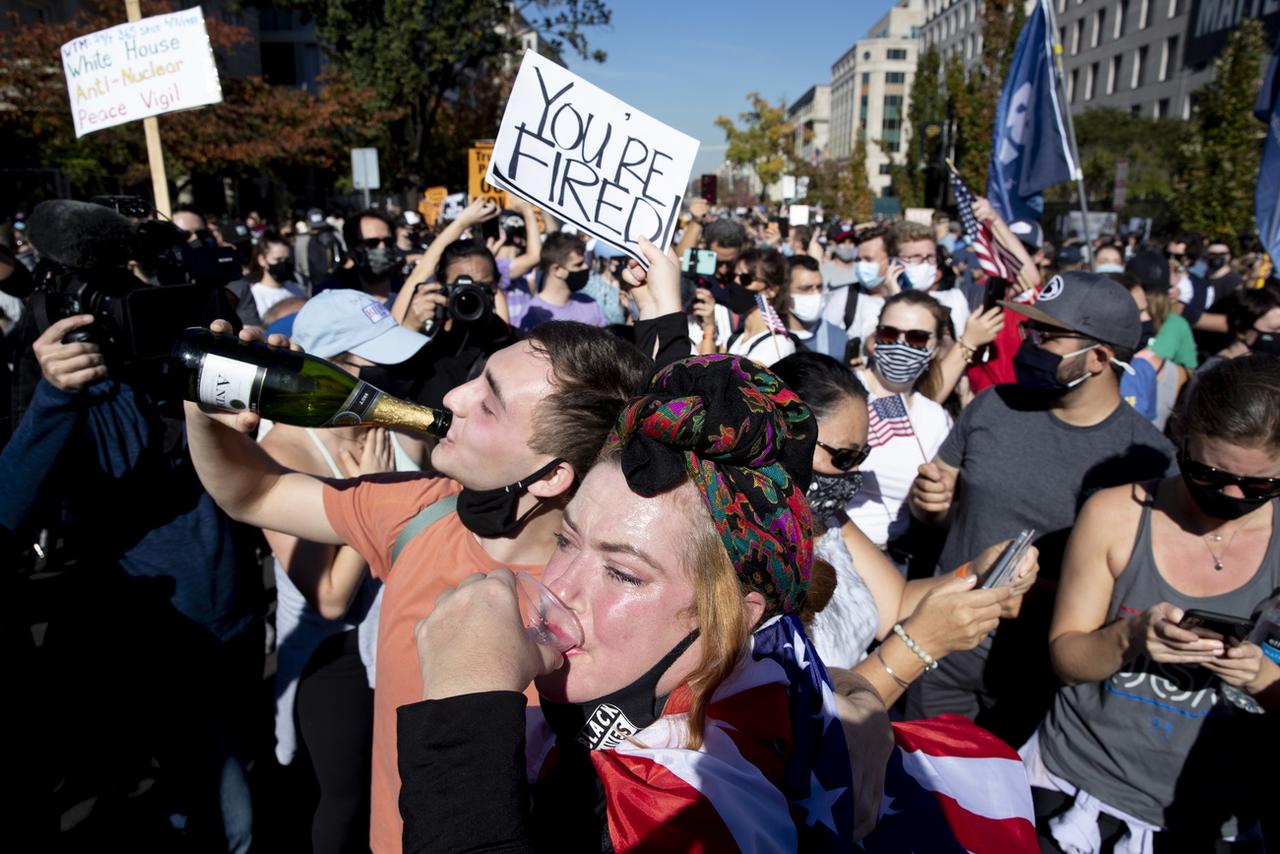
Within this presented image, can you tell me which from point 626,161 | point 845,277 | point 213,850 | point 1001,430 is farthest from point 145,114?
point 845,277

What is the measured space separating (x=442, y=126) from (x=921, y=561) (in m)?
33.4

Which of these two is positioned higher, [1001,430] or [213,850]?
[1001,430]

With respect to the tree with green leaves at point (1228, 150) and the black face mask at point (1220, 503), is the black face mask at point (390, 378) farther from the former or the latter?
the tree with green leaves at point (1228, 150)

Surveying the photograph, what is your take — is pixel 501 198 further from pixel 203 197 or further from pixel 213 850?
pixel 203 197

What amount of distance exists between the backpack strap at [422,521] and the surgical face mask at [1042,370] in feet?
7.55

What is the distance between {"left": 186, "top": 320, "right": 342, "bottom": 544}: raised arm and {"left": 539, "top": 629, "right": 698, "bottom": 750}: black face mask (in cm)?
112

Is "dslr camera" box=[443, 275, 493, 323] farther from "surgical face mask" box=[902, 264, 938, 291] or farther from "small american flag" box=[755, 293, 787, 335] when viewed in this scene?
"surgical face mask" box=[902, 264, 938, 291]

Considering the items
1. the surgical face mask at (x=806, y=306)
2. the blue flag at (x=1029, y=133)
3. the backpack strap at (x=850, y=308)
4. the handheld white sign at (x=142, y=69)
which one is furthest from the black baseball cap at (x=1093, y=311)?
the handheld white sign at (x=142, y=69)

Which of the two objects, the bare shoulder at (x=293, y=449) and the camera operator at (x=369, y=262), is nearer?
the bare shoulder at (x=293, y=449)

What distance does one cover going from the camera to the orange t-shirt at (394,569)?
1.81 meters

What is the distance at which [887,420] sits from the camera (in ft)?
12.5

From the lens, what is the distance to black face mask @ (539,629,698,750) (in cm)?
127

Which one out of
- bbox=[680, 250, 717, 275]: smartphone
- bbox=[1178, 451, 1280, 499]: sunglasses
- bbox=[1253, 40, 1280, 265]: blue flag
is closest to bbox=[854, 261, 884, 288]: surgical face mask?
bbox=[680, 250, 717, 275]: smartphone

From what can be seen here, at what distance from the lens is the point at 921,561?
4434 millimetres
